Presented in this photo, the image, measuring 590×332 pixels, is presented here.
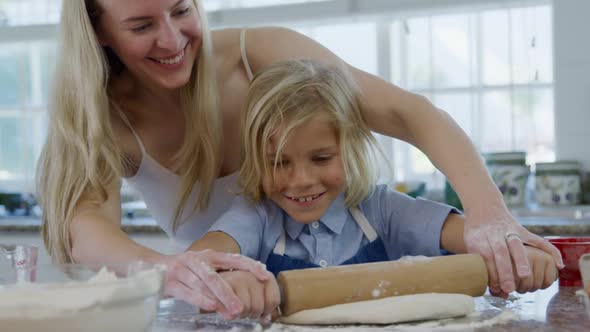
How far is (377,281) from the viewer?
104 centimetres

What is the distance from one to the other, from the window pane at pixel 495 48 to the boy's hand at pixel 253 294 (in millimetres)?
2380

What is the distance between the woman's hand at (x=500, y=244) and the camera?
1107mm

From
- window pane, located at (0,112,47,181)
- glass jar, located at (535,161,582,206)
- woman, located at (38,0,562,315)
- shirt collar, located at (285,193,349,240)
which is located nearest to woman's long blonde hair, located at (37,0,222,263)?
woman, located at (38,0,562,315)

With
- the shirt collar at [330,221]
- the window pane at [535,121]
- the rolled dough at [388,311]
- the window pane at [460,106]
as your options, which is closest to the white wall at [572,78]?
the window pane at [535,121]

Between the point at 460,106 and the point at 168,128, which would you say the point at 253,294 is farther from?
the point at 460,106

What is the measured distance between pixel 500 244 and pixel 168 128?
2.67 feet

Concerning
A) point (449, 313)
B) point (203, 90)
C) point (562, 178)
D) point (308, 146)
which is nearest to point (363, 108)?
point (308, 146)

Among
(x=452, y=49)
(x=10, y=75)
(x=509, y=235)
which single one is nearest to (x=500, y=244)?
(x=509, y=235)

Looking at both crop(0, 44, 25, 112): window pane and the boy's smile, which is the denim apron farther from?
crop(0, 44, 25, 112): window pane

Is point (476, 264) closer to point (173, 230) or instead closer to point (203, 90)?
point (203, 90)

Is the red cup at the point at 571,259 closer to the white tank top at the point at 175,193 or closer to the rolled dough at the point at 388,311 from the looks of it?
the rolled dough at the point at 388,311

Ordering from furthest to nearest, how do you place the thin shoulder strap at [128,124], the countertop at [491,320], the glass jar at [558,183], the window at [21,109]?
the window at [21,109], the glass jar at [558,183], the thin shoulder strap at [128,124], the countertop at [491,320]

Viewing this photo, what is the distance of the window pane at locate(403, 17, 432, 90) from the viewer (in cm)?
326

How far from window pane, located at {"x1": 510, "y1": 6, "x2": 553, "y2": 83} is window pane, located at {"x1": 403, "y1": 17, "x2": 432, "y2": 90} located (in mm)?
378
